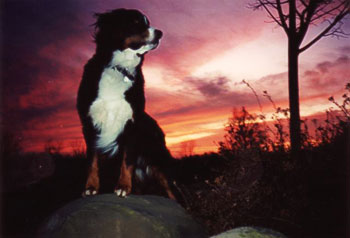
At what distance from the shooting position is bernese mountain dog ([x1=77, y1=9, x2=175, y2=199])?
4316 mm

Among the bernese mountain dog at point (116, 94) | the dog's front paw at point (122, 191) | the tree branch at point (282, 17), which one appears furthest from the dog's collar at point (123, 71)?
the tree branch at point (282, 17)

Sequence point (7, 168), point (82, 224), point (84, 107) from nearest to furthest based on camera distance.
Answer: point (82, 224)
point (84, 107)
point (7, 168)

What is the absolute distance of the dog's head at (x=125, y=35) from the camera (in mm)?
4508

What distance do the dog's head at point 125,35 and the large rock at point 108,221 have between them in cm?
180

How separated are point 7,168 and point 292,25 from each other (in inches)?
269

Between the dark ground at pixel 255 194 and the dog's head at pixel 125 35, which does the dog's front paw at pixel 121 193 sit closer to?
the dark ground at pixel 255 194

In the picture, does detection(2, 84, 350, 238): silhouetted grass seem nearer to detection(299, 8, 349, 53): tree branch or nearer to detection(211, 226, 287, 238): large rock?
detection(211, 226, 287, 238): large rock

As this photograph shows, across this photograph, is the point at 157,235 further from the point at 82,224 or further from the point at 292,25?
the point at 292,25

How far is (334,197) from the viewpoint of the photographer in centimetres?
535

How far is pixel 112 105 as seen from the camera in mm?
4336

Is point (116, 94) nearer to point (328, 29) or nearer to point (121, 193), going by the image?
point (121, 193)

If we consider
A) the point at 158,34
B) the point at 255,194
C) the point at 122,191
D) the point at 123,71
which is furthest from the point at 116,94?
the point at 255,194

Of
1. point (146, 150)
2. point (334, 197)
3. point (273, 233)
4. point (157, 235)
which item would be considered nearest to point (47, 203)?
point (146, 150)

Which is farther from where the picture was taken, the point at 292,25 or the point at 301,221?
the point at 292,25
